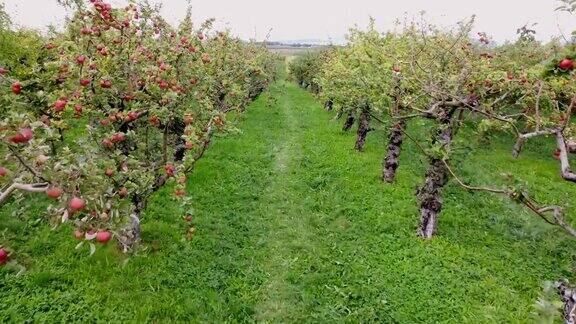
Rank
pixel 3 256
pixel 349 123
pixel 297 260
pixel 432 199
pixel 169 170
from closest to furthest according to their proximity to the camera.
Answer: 1. pixel 3 256
2. pixel 169 170
3. pixel 297 260
4. pixel 432 199
5. pixel 349 123

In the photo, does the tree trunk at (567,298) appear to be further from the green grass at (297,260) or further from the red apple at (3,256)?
the red apple at (3,256)

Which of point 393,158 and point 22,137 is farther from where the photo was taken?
point 393,158

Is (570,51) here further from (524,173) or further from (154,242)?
(524,173)

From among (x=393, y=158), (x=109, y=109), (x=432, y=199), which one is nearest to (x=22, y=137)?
(x=109, y=109)

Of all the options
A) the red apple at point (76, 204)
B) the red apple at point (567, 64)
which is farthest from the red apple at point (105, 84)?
the red apple at point (567, 64)

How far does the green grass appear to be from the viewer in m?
9.88

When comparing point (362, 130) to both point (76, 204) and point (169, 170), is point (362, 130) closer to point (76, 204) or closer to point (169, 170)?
point (169, 170)

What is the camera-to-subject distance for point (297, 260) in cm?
1246

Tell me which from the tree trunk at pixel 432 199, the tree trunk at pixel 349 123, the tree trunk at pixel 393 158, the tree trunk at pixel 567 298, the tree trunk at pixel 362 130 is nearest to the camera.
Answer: the tree trunk at pixel 567 298

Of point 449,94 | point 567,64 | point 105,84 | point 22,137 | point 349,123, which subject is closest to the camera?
point 22,137

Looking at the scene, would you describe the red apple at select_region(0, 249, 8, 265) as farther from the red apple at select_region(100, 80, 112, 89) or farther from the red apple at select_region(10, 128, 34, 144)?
the red apple at select_region(100, 80, 112, 89)

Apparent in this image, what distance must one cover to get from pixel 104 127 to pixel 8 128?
5.85 meters

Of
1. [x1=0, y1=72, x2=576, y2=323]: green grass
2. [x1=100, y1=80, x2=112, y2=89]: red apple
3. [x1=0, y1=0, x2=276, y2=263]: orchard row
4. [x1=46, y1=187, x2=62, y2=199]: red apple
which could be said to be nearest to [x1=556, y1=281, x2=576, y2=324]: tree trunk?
[x1=0, y1=72, x2=576, y2=323]: green grass

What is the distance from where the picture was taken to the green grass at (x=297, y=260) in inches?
389
